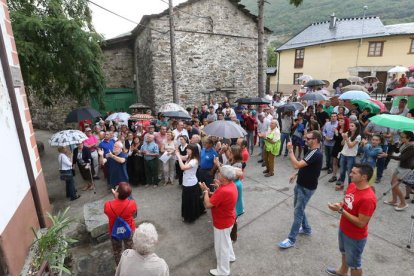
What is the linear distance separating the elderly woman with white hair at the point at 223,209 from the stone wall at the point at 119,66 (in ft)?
44.7

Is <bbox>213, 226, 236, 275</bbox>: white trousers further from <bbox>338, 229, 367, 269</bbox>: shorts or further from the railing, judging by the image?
the railing

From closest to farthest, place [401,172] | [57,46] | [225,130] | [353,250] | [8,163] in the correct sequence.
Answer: [8,163], [353,250], [401,172], [225,130], [57,46]

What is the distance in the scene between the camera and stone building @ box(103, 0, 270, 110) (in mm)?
12781

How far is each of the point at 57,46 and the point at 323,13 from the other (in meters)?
82.4

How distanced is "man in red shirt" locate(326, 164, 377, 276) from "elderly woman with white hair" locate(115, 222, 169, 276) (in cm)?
231

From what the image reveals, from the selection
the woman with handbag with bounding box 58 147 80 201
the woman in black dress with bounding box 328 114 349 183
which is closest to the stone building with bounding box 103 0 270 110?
the woman with handbag with bounding box 58 147 80 201

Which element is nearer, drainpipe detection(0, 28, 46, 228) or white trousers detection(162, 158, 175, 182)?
drainpipe detection(0, 28, 46, 228)

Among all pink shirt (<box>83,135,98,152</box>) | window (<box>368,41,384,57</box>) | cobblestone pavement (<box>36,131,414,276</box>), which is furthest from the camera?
window (<box>368,41,384,57</box>)

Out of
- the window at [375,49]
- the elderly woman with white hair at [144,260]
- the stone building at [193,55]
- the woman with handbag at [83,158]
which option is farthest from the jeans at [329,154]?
the window at [375,49]

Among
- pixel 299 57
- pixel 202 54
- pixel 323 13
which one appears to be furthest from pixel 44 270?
pixel 323 13

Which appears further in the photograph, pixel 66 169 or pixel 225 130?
pixel 66 169

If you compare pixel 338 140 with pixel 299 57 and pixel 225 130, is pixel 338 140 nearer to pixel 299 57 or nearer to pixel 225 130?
pixel 225 130

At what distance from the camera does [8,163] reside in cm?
296

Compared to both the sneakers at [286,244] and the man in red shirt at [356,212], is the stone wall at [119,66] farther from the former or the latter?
the man in red shirt at [356,212]
